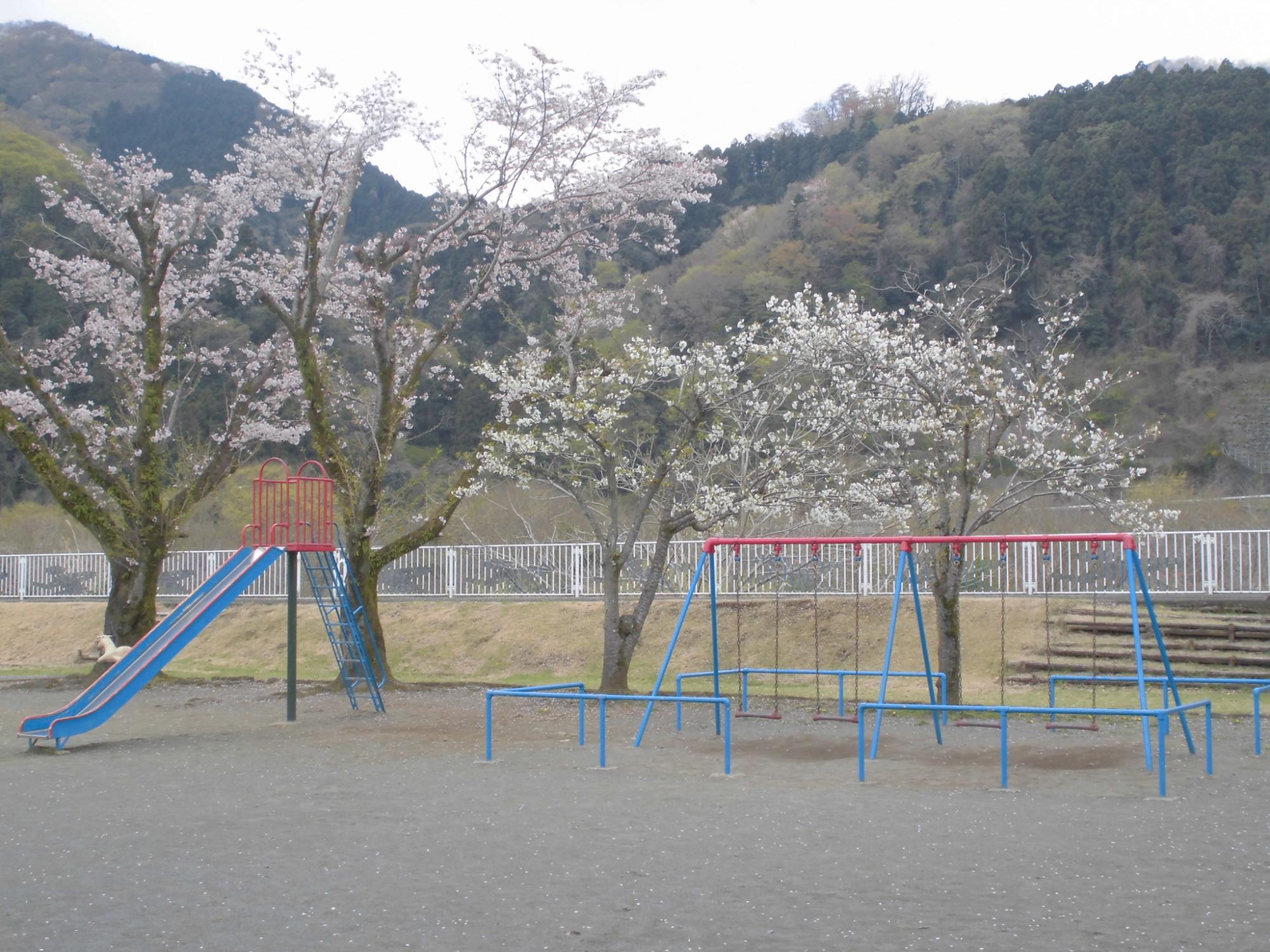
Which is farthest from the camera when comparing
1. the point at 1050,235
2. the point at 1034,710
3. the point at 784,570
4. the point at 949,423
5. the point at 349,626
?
the point at 1050,235

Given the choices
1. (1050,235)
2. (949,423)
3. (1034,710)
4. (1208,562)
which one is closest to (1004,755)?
(1034,710)

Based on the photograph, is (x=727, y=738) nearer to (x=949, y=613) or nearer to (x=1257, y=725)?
(x=1257, y=725)

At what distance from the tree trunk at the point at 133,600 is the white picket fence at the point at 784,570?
742cm

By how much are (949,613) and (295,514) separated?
8.23m

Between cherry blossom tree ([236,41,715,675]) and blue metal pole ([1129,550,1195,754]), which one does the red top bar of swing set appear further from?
cherry blossom tree ([236,41,715,675])

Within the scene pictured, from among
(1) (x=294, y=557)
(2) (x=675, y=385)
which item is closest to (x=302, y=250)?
(1) (x=294, y=557)

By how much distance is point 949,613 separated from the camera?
49.1 feet

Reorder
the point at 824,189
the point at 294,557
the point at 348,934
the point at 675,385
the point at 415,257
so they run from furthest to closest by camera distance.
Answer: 1. the point at 824,189
2. the point at 675,385
3. the point at 415,257
4. the point at 294,557
5. the point at 348,934

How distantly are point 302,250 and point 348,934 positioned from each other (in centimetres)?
1570

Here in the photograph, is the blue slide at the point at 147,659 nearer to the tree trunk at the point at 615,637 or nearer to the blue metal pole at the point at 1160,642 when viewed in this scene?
the tree trunk at the point at 615,637

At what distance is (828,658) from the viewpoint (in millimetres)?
20422

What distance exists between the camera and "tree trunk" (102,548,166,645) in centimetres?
1944

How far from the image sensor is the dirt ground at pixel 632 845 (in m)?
5.47

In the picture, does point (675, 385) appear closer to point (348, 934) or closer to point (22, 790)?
point (22, 790)
